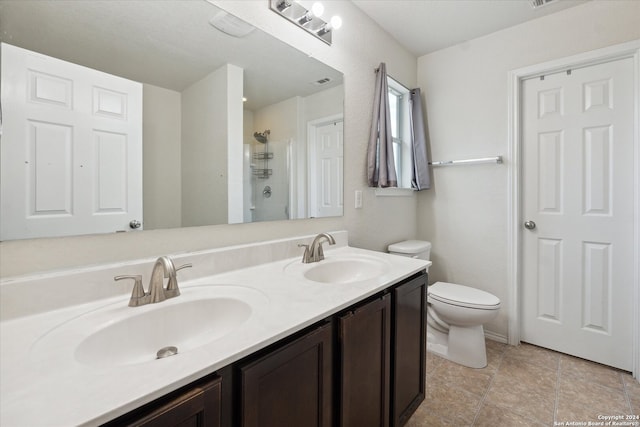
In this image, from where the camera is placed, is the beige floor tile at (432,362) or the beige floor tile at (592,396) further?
the beige floor tile at (432,362)

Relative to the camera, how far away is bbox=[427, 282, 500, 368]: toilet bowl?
1.76 m

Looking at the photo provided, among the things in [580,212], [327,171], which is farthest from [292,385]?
[580,212]

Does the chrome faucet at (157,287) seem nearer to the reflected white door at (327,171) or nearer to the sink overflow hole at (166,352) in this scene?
the sink overflow hole at (166,352)

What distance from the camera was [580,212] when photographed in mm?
1921

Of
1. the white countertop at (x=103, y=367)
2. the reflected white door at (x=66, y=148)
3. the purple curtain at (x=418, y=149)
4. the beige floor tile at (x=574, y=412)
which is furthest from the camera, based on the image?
the purple curtain at (x=418, y=149)

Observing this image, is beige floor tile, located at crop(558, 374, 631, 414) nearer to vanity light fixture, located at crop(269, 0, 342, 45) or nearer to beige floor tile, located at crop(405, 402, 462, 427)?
beige floor tile, located at crop(405, 402, 462, 427)

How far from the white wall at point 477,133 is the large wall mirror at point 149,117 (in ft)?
4.72

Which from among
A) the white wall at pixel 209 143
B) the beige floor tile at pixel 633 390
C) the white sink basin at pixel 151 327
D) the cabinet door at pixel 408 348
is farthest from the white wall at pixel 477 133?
the white sink basin at pixel 151 327

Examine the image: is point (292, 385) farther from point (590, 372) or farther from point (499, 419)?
point (590, 372)

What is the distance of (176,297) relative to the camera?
88 centimetres

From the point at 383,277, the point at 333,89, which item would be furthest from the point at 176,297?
the point at 333,89

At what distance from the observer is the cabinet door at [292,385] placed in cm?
64

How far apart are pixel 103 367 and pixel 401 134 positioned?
8.14ft

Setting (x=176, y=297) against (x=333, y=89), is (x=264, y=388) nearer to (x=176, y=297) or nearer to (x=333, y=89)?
(x=176, y=297)
